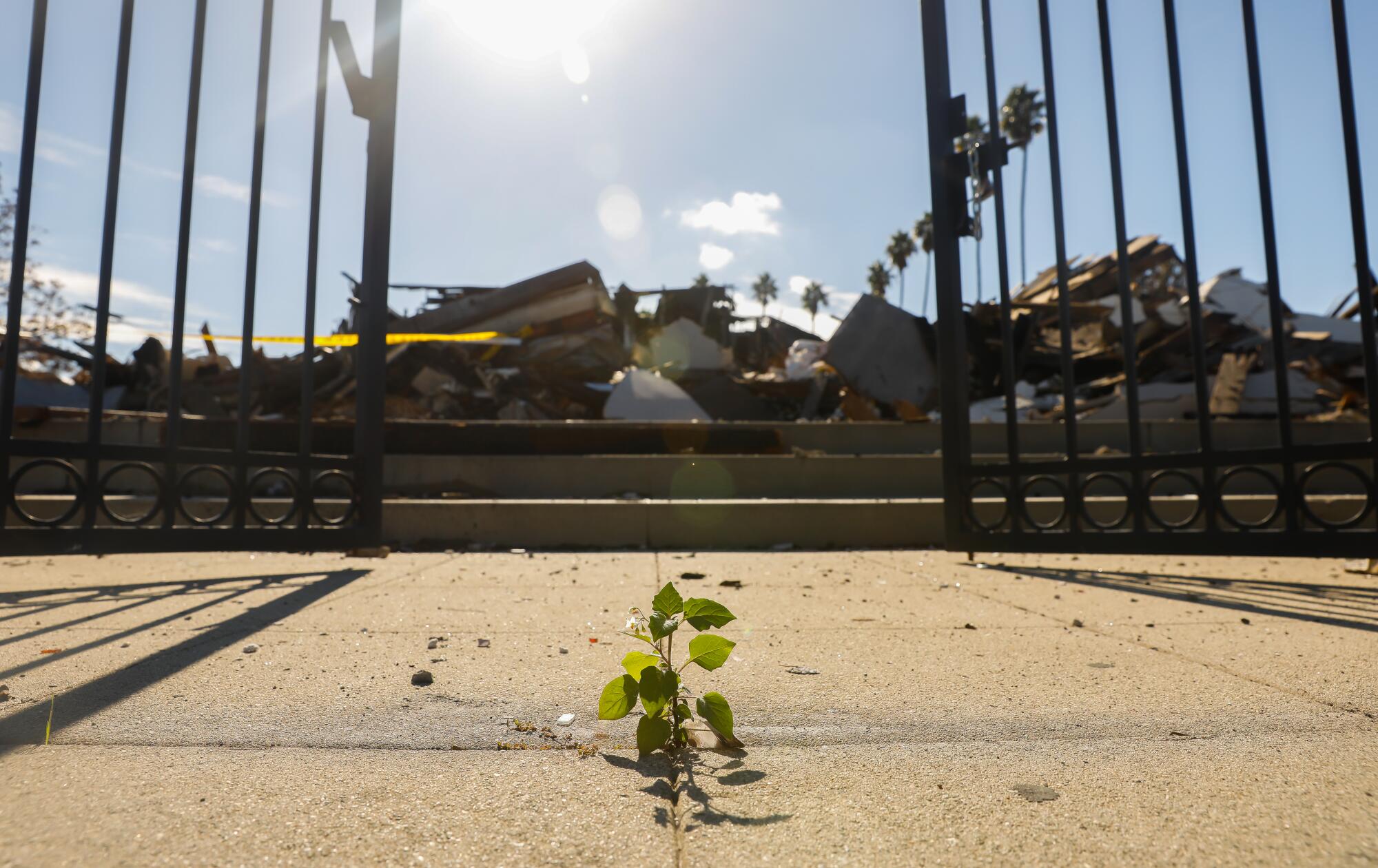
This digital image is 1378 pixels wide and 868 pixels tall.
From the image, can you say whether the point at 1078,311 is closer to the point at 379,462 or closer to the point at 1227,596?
the point at 1227,596

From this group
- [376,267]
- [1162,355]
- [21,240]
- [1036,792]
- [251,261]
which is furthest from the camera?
[1162,355]

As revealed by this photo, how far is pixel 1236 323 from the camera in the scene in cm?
1408

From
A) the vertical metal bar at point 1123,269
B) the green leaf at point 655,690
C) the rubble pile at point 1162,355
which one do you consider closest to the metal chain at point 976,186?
the vertical metal bar at point 1123,269

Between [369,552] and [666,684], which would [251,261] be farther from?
[666,684]

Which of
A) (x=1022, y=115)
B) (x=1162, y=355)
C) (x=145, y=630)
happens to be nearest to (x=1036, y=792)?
(x=145, y=630)

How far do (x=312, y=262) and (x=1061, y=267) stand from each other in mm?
3344

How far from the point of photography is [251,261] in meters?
3.03

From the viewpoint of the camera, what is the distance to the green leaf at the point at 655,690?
1.13 meters

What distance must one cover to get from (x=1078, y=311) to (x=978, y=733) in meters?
17.6

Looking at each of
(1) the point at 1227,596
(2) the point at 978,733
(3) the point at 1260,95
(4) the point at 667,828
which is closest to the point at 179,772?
(4) the point at 667,828

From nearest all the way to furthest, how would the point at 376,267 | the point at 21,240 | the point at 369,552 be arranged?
the point at 21,240, the point at 376,267, the point at 369,552

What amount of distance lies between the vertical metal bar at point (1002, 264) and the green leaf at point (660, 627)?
8.93 ft

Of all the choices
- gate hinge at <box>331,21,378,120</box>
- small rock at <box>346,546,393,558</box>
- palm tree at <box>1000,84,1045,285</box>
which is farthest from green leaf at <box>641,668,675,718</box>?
palm tree at <box>1000,84,1045,285</box>

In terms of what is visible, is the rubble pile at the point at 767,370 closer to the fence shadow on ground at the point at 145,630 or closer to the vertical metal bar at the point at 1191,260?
the vertical metal bar at the point at 1191,260
